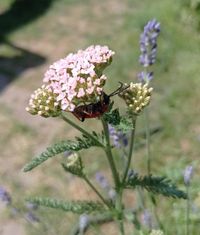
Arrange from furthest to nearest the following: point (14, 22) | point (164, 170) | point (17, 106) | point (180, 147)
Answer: point (14, 22) → point (17, 106) → point (180, 147) → point (164, 170)

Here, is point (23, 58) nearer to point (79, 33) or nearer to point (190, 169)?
point (79, 33)

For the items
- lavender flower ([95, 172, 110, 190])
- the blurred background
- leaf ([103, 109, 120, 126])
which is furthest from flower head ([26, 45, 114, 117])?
lavender flower ([95, 172, 110, 190])

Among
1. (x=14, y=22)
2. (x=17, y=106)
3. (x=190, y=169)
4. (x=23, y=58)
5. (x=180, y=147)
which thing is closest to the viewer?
(x=190, y=169)

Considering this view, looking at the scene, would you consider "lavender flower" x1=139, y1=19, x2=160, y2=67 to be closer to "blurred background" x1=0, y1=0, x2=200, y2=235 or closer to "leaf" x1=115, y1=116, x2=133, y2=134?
"leaf" x1=115, y1=116, x2=133, y2=134

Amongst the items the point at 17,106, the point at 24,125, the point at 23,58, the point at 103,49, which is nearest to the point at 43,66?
A: the point at 23,58

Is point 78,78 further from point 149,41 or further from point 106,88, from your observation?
point 106,88

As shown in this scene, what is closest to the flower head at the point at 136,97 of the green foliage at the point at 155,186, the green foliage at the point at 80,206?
the green foliage at the point at 155,186

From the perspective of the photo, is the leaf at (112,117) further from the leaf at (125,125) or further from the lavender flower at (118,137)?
the lavender flower at (118,137)
